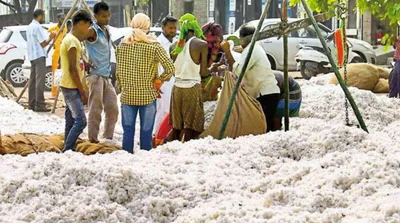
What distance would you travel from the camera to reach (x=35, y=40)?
13.6m

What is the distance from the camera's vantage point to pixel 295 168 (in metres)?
5.61

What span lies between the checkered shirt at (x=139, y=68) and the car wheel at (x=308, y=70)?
12.8 meters

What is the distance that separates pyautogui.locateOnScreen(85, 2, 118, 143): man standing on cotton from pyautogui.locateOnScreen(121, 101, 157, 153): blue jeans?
0.75m

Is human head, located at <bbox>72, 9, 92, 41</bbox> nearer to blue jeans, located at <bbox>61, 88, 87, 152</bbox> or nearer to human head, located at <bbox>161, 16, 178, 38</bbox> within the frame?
blue jeans, located at <bbox>61, 88, 87, 152</bbox>

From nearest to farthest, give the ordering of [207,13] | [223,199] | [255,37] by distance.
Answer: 1. [223,199]
2. [255,37]
3. [207,13]

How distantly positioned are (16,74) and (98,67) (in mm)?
12054

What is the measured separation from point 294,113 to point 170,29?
1.84m

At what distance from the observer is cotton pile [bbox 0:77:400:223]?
4680 mm

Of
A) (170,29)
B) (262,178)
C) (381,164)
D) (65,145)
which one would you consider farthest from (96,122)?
(381,164)

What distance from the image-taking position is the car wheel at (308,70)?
20453mm

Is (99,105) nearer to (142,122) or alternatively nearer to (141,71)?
(142,122)

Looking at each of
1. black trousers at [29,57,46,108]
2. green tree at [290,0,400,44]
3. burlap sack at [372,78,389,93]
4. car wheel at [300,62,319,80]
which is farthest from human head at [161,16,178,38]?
car wheel at [300,62,319,80]

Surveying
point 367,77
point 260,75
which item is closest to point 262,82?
point 260,75

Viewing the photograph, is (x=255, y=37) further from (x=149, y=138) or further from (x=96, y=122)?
(x=96, y=122)
